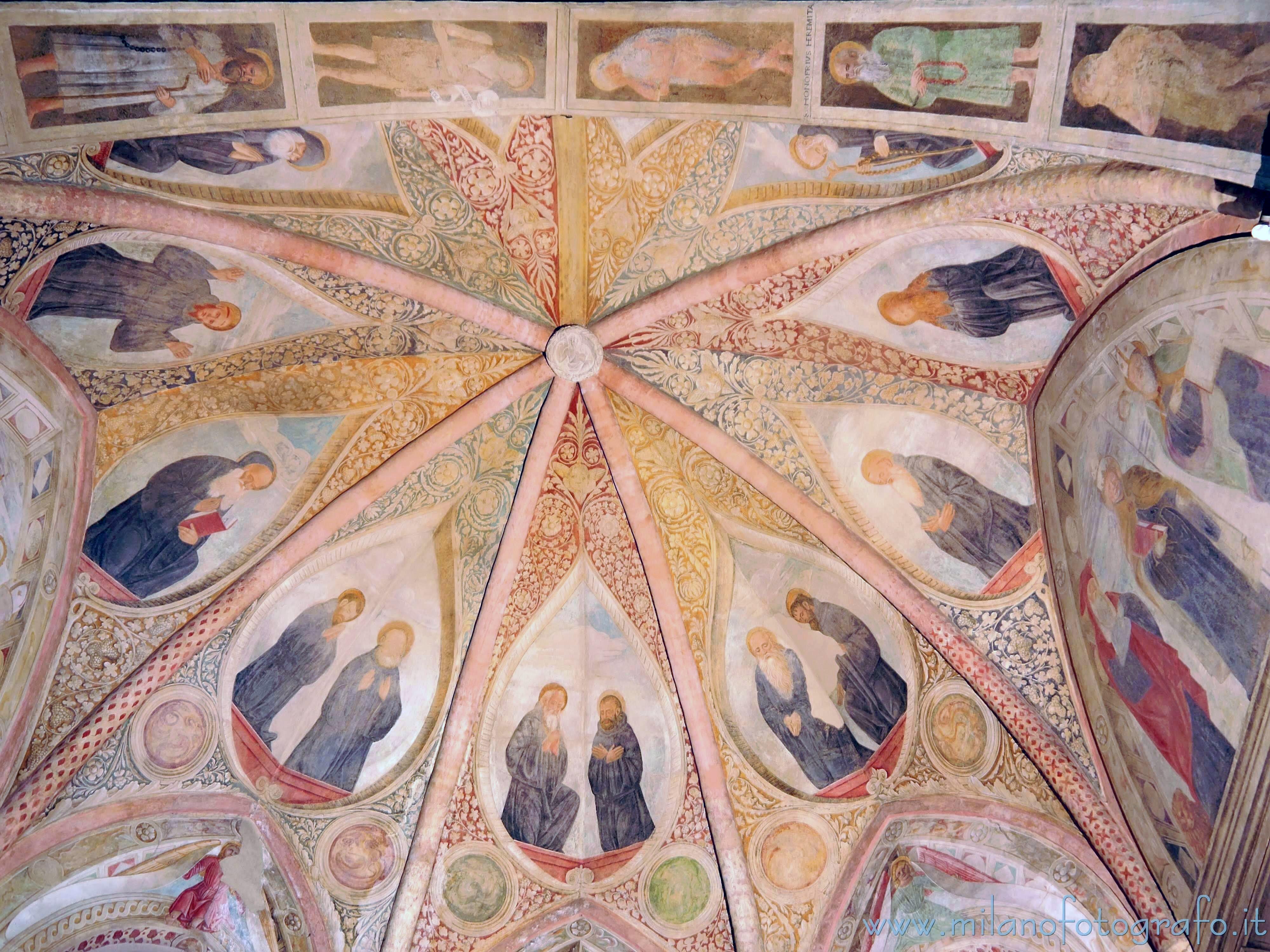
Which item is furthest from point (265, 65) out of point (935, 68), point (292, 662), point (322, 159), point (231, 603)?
point (292, 662)

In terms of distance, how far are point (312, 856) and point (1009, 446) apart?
7.07 m

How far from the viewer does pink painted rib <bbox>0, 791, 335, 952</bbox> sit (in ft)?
30.8

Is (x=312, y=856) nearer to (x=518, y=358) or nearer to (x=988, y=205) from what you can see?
(x=518, y=358)

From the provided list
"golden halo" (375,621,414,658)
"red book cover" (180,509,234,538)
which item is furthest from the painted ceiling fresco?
"golden halo" (375,621,414,658)

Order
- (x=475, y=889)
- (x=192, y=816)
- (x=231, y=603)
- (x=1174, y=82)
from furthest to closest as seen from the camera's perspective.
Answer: (x=475, y=889) < (x=231, y=603) < (x=192, y=816) < (x=1174, y=82)

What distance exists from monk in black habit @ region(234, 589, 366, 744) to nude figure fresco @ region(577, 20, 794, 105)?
5.30 meters

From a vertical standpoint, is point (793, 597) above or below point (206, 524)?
below

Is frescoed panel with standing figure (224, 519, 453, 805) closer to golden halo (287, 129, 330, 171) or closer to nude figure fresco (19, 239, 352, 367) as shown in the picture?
nude figure fresco (19, 239, 352, 367)

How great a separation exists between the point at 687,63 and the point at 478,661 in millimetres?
5865

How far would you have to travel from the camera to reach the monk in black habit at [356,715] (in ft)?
36.3

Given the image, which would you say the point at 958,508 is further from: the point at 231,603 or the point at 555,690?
the point at 231,603

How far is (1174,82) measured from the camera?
22.9 feet

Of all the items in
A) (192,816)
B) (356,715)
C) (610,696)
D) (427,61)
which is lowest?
(192,816)

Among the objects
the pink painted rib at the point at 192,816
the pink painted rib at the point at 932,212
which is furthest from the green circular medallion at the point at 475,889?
the pink painted rib at the point at 932,212
